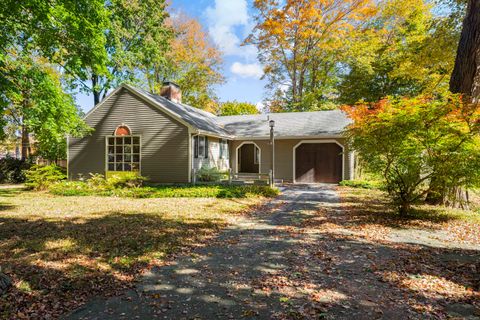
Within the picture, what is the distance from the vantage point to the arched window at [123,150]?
16.0m

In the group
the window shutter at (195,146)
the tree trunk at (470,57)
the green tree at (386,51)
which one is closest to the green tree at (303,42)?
the green tree at (386,51)

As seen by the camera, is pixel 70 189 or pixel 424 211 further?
pixel 70 189

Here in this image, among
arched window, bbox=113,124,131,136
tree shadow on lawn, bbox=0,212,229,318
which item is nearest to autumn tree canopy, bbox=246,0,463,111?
arched window, bbox=113,124,131,136

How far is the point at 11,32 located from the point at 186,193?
764 centimetres

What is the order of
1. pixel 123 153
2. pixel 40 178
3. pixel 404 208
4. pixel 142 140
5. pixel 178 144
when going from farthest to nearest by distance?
pixel 123 153 → pixel 142 140 → pixel 178 144 → pixel 40 178 → pixel 404 208

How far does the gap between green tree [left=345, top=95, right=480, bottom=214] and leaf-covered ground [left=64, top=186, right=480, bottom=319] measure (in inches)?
53.0

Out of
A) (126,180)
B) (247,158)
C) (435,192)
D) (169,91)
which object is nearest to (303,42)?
(247,158)

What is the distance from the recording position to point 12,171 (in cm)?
2011

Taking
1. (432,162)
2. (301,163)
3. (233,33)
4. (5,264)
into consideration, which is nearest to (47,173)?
(5,264)

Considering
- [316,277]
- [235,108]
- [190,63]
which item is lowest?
[316,277]

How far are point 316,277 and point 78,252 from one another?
13.5 ft

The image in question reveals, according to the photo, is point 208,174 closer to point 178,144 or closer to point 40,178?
point 178,144

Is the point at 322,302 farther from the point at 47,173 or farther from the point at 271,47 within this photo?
the point at 271,47

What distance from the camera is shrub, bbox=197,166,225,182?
50.9ft
